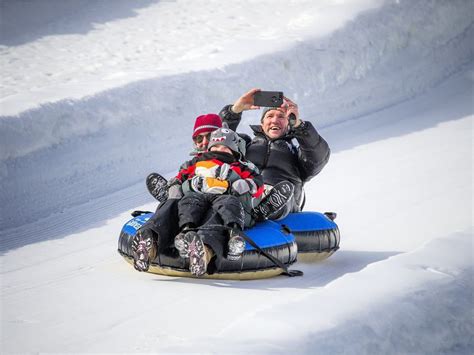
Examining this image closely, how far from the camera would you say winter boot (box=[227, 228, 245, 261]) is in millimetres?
4844

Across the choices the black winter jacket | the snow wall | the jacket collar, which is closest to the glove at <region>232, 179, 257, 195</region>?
the black winter jacket

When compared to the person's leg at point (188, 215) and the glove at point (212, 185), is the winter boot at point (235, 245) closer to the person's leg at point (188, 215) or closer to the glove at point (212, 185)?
the person's leg at point (188, 215)

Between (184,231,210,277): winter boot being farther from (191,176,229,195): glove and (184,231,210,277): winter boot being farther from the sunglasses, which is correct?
the sunglasses

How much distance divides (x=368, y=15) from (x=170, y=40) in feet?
9.84

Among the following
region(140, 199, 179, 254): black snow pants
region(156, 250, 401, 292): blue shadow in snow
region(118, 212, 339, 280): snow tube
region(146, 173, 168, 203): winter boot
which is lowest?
region(156, 250, 401, 292): blue shadow in snow

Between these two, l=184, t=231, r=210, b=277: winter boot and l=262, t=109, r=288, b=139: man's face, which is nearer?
l=184, t=231, r=210, b=277: winter boot

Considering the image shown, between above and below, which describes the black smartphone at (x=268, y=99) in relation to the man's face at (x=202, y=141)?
above

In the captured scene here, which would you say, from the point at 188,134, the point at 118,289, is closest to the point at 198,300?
the point at 118,289

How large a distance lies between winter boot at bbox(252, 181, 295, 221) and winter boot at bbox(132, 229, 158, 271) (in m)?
0.84

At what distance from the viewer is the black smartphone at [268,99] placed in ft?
18.9

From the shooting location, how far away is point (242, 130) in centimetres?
942

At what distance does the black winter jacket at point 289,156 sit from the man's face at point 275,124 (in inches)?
1.5

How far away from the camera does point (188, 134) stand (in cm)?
909

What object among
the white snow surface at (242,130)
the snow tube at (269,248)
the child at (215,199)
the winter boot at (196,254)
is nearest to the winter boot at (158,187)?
the snow tube at (269,248)
